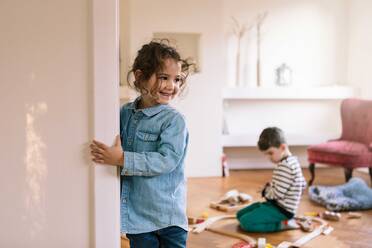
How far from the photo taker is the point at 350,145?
14.4 feet

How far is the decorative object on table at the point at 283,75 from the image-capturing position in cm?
549

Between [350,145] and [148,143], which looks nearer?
[148,143]

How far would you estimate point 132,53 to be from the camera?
474 cm

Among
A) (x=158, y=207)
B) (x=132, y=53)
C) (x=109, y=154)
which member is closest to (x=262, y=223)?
(x=158, y=207)

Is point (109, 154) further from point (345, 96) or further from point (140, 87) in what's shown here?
point (345, 96)

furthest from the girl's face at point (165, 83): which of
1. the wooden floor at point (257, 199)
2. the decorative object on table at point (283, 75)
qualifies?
the decorative object on table at point (283, 75)

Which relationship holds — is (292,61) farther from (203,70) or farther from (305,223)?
(305,223)

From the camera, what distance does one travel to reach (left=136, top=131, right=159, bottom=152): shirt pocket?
1.50 m

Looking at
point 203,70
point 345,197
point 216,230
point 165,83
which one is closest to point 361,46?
point 203,70

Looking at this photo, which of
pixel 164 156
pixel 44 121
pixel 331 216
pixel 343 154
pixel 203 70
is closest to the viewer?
pixel 44 121

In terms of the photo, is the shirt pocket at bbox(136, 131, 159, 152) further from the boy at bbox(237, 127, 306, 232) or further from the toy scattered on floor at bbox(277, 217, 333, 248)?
the boy at bbox(237, 127, 306, 232)

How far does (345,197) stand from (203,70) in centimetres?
200

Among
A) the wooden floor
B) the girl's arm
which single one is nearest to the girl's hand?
the girl's arm

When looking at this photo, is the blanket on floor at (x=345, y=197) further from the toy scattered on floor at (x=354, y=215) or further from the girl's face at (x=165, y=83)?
the girl's face at (x=165, y=83)
